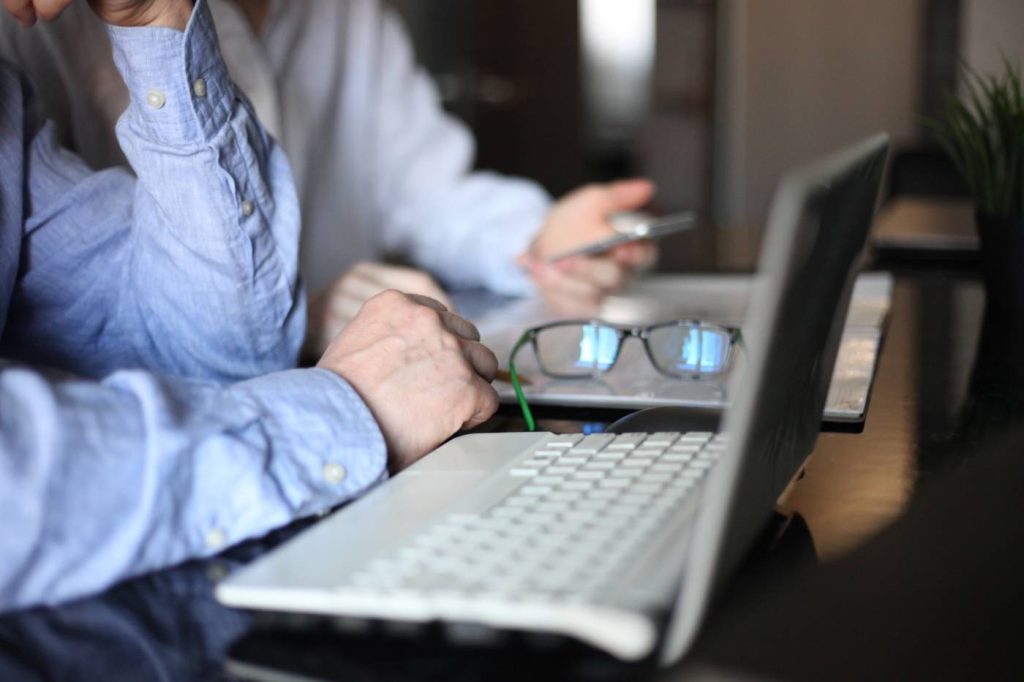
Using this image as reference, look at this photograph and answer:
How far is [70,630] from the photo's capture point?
488 mm

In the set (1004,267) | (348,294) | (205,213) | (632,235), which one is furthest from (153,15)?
(1004,267)

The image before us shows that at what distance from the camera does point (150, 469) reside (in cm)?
55

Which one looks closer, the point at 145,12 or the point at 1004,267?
the point at 145,12

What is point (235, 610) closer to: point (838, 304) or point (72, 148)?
point (838, 304)

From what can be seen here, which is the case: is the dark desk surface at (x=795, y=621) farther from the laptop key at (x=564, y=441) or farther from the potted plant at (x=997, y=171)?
the potted plant at (x=997, y=171)

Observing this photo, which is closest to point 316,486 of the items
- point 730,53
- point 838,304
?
point 838,304

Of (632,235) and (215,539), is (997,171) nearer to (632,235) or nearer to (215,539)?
(632,235)

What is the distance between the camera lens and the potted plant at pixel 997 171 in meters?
1.08

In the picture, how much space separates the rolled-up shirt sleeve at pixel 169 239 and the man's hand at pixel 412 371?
0.17 m

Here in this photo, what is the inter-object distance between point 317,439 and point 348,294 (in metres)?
0.49

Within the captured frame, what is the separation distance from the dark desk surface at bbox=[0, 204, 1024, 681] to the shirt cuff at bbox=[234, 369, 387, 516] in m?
0.03

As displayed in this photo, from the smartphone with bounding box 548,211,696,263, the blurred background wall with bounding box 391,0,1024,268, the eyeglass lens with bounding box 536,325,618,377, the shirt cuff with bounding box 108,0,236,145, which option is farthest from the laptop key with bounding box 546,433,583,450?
the blurred background wall with bounding box 391,0,1024,268

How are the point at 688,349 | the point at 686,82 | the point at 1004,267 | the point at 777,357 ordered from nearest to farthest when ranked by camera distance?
the point at 777,357 < the point at 688,349 < the point at 1004,267 < the point at 686,82

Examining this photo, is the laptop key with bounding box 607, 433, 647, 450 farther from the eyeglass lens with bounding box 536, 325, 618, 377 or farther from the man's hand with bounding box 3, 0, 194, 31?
the man's hand with bounding box 3, 0, 194, 31
